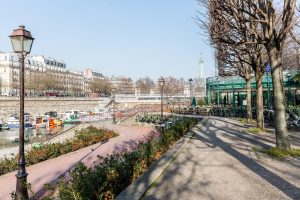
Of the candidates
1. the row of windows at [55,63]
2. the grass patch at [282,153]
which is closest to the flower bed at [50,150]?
the grass patch at [282,153]

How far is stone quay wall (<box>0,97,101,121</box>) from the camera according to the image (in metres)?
61.8

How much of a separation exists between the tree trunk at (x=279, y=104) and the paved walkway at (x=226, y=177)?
3.40ft

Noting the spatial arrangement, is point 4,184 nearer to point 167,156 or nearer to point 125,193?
point 167,156

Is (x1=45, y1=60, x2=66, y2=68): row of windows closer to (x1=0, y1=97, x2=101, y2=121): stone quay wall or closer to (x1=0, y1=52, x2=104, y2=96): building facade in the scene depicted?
(x1=0, y1=52, x2=104, y2=96): building facade

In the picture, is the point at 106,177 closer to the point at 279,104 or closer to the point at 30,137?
the point at 279,104

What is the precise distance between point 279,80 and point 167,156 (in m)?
4.49

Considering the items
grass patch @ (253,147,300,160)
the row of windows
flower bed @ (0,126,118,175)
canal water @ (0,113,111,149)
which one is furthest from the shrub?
the row of windows

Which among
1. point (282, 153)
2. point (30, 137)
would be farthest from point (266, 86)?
point (282, 153)

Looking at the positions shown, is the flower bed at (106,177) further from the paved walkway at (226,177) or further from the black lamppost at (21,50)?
the black lamppost at (21,50)

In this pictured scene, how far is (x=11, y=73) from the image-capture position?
109 m

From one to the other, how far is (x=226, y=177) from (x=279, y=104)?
13.3ft

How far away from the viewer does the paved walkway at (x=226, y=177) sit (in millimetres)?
6062

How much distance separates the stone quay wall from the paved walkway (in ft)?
194

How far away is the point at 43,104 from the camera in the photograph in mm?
73562
